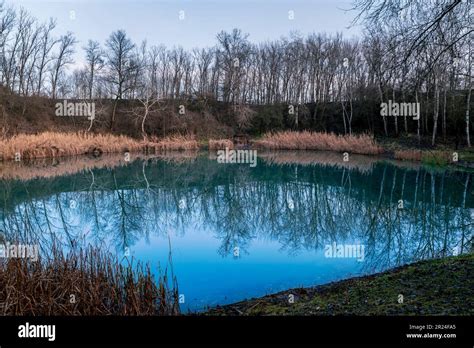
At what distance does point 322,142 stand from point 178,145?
A: 939 centimetres

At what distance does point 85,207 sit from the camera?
9805 millimetres

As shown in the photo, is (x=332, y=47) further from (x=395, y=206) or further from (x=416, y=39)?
(x=416, y=39)

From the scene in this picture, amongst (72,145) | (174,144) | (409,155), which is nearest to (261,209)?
(409,155)

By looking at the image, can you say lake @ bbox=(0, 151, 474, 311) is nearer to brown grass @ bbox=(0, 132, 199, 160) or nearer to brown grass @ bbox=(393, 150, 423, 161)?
brown grass @ bbox=(0, 132, 199, 160)

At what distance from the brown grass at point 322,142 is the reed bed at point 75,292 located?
1915 centimetres

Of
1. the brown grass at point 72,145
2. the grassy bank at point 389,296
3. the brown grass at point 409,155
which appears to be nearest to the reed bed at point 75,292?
the grassy bank at point 389,296

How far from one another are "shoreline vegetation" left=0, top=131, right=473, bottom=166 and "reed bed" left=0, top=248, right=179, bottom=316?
15014 millimetres

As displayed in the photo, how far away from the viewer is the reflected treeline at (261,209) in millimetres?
7043

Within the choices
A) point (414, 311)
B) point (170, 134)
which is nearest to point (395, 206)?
point (414, 311)

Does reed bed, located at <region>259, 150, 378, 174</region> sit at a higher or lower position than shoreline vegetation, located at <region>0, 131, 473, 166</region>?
lower

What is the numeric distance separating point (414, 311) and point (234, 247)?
3.88m

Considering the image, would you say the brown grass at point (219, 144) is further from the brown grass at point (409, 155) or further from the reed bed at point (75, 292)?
the reed bed at point (75, 292)

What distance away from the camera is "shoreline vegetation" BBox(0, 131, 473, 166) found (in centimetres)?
1709

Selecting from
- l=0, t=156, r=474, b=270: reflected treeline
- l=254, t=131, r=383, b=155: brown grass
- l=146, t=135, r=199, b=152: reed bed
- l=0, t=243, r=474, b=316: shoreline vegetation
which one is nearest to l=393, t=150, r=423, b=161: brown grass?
l=254, t=131, r=383, b=155: brown grass
